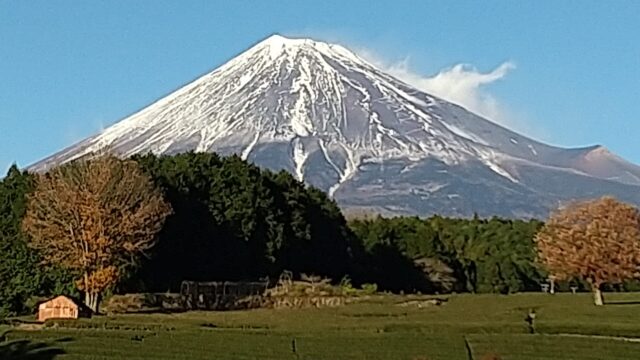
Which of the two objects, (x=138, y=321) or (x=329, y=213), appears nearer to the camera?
(x=138, y=321)

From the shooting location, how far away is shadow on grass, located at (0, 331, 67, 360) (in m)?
37.5

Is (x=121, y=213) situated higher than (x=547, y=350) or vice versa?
(x=121, y=213)

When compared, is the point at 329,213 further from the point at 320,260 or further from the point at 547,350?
the point at 547,350

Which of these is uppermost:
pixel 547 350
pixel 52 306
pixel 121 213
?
pixel 121 213

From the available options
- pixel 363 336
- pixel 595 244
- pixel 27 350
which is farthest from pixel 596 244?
pixel 27 350

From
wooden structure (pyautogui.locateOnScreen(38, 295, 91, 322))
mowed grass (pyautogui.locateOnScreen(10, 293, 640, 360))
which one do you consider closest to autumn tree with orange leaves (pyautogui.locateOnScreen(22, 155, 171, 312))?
wooden structure (pyautogui.locateOnScreen(38, 295, 91, 322))

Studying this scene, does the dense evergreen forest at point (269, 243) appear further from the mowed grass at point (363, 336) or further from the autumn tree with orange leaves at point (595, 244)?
the autumn tree with orange leaves at point (595, 244)

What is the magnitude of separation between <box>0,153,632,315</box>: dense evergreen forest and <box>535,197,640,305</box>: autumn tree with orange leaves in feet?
80.6

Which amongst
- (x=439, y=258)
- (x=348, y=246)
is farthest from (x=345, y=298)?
(x=439, y=258)

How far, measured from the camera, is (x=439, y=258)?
116 metres

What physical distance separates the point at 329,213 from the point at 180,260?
24379mm

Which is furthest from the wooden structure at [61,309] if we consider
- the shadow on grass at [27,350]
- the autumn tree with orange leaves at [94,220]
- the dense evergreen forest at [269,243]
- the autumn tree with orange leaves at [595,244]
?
the autumn tree with orange leaves at [595,244]

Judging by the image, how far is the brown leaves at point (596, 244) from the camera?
221ft

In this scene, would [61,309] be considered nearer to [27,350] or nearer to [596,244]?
[27,350]
